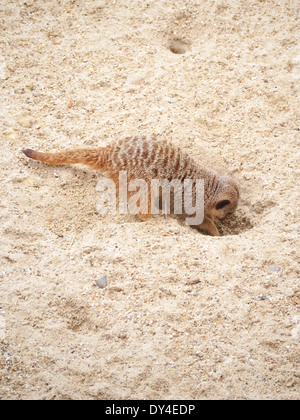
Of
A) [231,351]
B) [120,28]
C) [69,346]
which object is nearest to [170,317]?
[231,351]

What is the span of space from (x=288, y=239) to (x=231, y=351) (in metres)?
0.78

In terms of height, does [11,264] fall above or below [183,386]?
above

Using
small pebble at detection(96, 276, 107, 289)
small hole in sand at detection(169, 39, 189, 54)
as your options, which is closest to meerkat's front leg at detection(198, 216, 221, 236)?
small pebble at detection(96, 276, 107, 289)

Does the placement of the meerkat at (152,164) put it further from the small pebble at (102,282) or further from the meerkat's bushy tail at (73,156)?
the small pebble at (102,282)

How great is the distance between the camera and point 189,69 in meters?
3.35

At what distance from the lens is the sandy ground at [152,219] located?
1.77 metres

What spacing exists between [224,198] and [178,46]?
1.73 meters

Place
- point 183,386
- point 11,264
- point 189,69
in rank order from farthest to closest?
point 189,69
point 11,264
point 183,386

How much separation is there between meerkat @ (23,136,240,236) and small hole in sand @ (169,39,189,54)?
1.36m

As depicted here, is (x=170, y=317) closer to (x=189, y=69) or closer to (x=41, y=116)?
(x=41, y=116)

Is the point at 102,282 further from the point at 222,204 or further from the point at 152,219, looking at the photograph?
the point at 222,204

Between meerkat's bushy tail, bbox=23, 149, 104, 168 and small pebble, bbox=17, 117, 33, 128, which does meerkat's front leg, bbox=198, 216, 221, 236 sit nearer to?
meerkat's bushy tail, bbox=23, 149, 104, 168

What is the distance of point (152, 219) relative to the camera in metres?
2.52

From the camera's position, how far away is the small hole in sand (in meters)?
3.61
